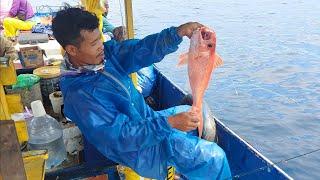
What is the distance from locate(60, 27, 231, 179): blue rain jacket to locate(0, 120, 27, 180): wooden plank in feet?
3.67

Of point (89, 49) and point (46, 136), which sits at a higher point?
point (89, 49)

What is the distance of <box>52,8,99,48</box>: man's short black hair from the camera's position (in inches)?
115

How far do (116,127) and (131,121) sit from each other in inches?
5.6

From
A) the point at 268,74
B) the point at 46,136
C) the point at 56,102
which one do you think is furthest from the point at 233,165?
the point at 268,74


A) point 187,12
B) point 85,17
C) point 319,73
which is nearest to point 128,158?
point 85,17

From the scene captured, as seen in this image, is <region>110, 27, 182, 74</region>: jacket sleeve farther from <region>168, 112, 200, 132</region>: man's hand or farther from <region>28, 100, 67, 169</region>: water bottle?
<region>28, 100, 67, 169</region>: water bottle

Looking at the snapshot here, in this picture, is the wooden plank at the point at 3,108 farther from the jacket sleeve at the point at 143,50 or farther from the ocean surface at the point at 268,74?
the ocean surface at the point at 268,74

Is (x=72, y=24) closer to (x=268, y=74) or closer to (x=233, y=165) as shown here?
(x=233, y=165)

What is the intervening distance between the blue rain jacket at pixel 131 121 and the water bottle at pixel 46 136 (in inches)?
28.4

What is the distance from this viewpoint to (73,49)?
9.85ft

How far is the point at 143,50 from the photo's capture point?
3.43 m

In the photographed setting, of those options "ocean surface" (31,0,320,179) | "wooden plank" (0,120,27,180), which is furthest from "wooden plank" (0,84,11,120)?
"ocean surface" (31,0,320,179)

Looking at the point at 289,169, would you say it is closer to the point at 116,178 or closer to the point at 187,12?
the point at 116,178

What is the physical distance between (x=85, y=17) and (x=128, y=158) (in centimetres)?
119
